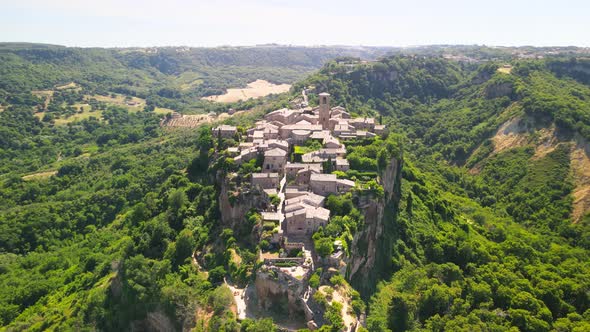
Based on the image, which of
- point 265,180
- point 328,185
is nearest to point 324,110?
point 265,180

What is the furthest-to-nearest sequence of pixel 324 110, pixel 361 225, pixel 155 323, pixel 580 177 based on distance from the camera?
pixel 580 177 → pixel 324 110 → pixel 361 225 → pixel 155 323

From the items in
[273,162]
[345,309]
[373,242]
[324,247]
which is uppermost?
[273,162]

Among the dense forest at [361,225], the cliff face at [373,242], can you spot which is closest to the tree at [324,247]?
the dense forest at [361,225]

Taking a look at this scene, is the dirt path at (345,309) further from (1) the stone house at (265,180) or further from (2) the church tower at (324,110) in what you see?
(2) the church tower at (324,110)

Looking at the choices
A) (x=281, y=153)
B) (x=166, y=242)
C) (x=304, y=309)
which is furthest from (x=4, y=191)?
(x=304, y=309)

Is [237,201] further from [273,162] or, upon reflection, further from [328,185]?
[328,185]

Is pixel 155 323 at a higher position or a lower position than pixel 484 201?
higher

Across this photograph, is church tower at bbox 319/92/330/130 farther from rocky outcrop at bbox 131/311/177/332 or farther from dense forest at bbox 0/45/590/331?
rocky outcrop at bbox 131/311/177/332

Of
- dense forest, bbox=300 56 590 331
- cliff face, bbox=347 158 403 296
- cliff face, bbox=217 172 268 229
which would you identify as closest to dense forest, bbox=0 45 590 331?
dense forest, bbox=300 56 590 331
